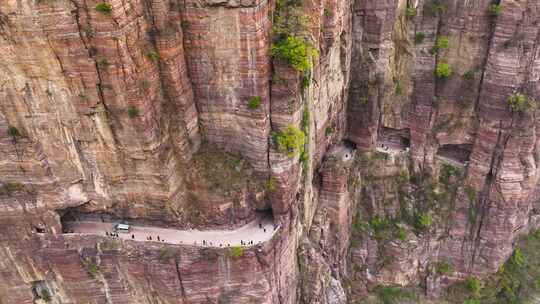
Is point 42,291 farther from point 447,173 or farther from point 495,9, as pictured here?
point 495,9

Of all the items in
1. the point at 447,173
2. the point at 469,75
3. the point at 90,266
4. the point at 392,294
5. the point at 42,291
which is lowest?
the point at 392,294

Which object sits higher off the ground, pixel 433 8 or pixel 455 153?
pixel 433 8

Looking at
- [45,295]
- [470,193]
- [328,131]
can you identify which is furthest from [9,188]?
[470,193]

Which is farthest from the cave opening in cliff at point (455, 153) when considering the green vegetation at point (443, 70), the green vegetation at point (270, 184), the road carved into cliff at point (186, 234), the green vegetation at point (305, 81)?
the road carved into cliff at point (186, 234)

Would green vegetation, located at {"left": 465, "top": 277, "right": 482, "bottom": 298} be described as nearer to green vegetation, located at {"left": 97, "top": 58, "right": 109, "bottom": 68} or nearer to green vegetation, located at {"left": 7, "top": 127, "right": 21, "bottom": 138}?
green vegetation, located at {"left": 97, "top": 58, "right": 109, "bottom": 68}

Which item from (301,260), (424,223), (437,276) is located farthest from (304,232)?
(437,276)

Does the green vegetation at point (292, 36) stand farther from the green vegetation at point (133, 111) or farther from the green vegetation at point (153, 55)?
the green vegetation at point (133, 111)

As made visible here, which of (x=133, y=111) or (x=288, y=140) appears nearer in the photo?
(x=133, y=111)

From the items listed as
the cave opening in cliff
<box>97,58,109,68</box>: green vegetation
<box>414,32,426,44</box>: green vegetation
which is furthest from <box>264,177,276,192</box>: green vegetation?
the cave opening in cliff
